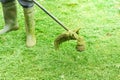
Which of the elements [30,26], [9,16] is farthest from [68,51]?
[9,16]

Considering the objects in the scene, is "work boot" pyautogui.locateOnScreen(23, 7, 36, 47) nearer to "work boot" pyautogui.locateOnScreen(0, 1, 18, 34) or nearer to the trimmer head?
"work boot" pyautogui.locateOnScreen(0, 1, 18, 34)

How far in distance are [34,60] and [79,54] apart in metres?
0.51

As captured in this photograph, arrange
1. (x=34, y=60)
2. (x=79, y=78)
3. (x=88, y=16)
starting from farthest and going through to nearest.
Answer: (x=88, y=16) < (x=34, y=60) < (x=79, y=78)

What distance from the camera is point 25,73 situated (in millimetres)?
3238

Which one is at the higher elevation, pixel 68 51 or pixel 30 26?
pixel 30 26

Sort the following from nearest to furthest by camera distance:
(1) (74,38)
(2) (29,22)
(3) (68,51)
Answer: (1) (74,38), (3) (68,51), (2) (29,22)

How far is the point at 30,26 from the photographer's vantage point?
372 cm

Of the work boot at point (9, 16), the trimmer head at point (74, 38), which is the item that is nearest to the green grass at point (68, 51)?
the work boot at point (9, 16)

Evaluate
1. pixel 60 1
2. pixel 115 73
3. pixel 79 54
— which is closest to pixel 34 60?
pixel 79 54

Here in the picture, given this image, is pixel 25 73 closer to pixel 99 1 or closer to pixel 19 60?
pixel 19 60

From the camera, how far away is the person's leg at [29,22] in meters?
3.57

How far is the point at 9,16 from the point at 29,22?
388 mm

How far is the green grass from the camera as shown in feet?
10.6

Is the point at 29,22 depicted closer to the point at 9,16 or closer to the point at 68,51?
the point at 9,16
